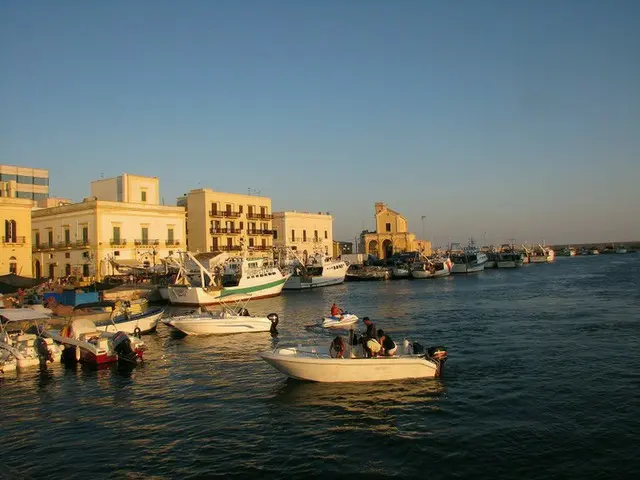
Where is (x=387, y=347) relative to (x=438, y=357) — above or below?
above

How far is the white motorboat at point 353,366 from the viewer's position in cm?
1744

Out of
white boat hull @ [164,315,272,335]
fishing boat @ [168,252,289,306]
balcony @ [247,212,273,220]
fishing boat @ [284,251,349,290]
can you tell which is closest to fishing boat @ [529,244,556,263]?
fishing boat @ [284,251,349,290]

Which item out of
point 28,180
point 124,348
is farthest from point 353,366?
point 28,180

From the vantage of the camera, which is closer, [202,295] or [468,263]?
[202,295]

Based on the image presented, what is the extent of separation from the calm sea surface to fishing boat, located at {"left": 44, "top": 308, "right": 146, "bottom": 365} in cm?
76

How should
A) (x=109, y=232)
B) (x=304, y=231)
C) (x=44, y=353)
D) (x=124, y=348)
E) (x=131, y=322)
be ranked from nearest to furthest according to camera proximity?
1. (x=124, y=348)
2. (x=44, y=353)
3. (x=131, y=322)
4. (x=109, y=232)
5. (x=304, y=231)

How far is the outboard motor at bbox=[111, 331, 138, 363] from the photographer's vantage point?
2147 centimetres

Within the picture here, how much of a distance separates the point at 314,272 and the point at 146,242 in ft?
79.8

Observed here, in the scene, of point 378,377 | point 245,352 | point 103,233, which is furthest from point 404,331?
point 103,233

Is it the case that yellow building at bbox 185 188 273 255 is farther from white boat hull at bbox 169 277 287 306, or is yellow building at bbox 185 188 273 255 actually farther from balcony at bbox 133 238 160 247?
white boat hull at bbox 169 277 287 306

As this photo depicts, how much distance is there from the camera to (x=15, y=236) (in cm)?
4509

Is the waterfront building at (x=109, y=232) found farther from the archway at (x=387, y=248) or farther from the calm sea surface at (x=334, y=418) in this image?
the archway at (x=387, y=248)

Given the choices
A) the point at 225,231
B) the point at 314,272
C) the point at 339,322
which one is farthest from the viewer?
the point at 314,272

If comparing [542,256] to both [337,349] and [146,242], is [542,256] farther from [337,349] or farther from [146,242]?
[337,349]
